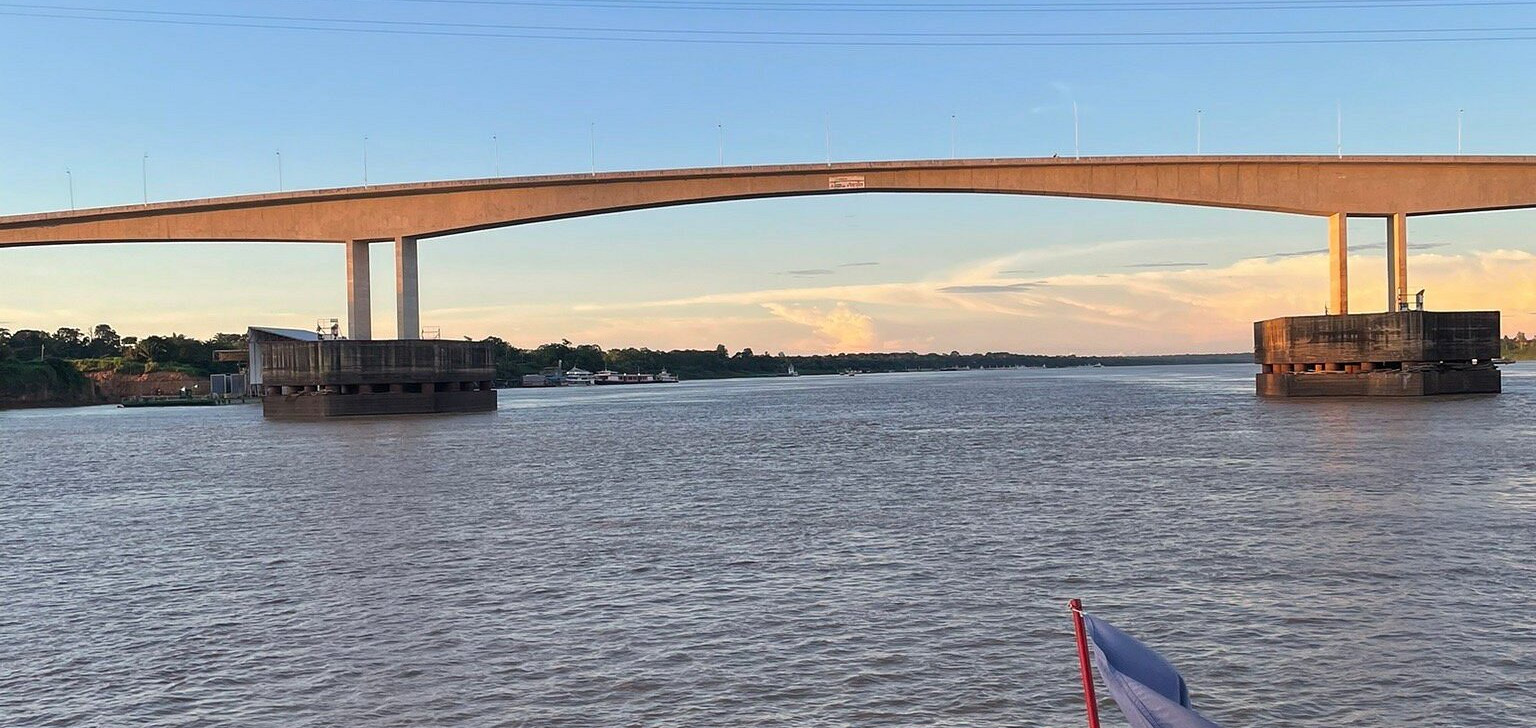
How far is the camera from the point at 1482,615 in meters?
12.5

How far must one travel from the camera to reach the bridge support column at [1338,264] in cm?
6425

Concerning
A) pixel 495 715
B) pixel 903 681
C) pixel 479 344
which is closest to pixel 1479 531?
pixel 903 681

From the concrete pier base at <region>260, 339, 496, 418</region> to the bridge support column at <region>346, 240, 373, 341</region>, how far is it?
1.55m

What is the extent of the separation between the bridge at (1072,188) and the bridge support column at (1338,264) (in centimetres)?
5

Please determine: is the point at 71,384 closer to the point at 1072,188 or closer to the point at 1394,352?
the point at 1072,188

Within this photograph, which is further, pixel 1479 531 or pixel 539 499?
pixel 539 499

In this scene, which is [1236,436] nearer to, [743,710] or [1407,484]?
[1407,484]

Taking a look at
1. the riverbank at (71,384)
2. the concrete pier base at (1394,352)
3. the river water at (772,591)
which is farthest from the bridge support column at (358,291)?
the riverbank at (71,384)

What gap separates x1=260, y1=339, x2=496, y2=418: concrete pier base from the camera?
221 ft

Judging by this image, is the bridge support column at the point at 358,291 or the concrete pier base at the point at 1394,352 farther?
the bridge support column at the point at 358,291

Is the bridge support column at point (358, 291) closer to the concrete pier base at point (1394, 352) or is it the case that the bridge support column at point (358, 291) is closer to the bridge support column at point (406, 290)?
the bridge support column at point (406, 290)

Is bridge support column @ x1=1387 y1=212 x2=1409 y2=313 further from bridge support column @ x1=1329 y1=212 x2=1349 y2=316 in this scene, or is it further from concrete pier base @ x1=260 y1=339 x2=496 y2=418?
concrete pier base @ x1=260 y1=339 x2=496 y2=418

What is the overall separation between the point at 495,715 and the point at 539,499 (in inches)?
625

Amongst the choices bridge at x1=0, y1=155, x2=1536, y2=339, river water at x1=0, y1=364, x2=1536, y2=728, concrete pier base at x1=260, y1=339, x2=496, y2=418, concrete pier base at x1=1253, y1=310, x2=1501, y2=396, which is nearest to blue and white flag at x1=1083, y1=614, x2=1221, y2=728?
river water at x1=0, y1=364, x2=1536, y2=728
